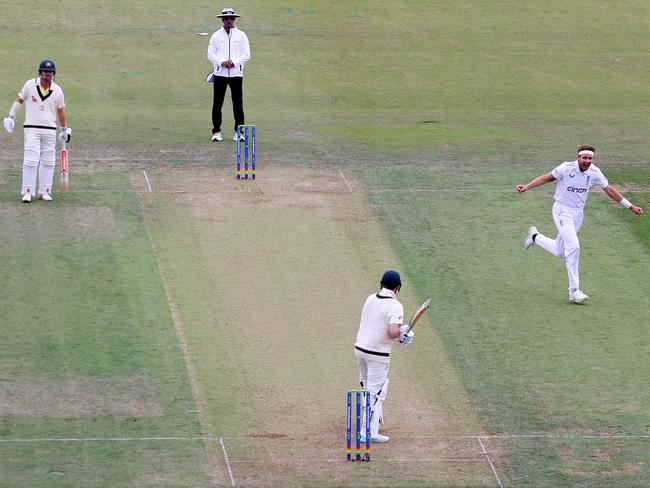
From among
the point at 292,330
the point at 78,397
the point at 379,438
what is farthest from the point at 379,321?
the point at 78,397

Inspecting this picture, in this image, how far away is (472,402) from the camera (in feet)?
52.1

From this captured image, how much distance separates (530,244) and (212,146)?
793 cm

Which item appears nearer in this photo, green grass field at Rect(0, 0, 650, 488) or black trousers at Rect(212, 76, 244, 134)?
green grass field at Rect(0, 0, 650, 488)

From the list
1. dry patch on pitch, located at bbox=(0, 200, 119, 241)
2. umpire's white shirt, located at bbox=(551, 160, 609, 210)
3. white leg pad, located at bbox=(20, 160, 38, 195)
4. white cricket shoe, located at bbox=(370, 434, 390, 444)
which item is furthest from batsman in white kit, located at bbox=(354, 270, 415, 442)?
white leg pad, located at bbox=(20, 160, 38, 195)

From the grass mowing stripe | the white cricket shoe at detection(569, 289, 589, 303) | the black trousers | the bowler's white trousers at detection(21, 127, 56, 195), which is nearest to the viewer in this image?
the grass mowing stripe

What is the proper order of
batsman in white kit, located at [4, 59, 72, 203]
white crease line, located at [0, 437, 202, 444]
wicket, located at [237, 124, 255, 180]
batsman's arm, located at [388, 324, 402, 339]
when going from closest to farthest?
1. batsman's arm, located at [388, 324, 402, 339]
2. white crease line, located at [0, 437, 202, 444]
3. batsman in white kit, located at [4, 59, 72, 203]
4. wicket, located at [237, 124, 255, 180]

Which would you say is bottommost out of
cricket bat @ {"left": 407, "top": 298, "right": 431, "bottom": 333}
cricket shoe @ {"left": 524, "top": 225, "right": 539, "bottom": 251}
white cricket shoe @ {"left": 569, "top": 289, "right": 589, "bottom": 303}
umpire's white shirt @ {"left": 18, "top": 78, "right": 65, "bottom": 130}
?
white cricket shoe @ {"left": 569, "top": 289, "right": 589, "bottom": 303}

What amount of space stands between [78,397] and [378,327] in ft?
12.2

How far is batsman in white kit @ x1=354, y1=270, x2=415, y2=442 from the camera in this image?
46.4 ft

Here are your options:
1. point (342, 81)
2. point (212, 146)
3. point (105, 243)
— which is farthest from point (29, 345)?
point (342, 81)

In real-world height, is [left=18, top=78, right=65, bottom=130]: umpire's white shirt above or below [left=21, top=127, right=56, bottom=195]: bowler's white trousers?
above

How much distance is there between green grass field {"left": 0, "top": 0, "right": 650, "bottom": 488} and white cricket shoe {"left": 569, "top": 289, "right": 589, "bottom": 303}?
0.10 metres

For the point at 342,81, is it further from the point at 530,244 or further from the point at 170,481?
the point at 170,481

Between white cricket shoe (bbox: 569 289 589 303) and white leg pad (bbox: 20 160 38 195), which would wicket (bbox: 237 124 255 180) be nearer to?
white leg pad (bbox: 20 160 38 195)
